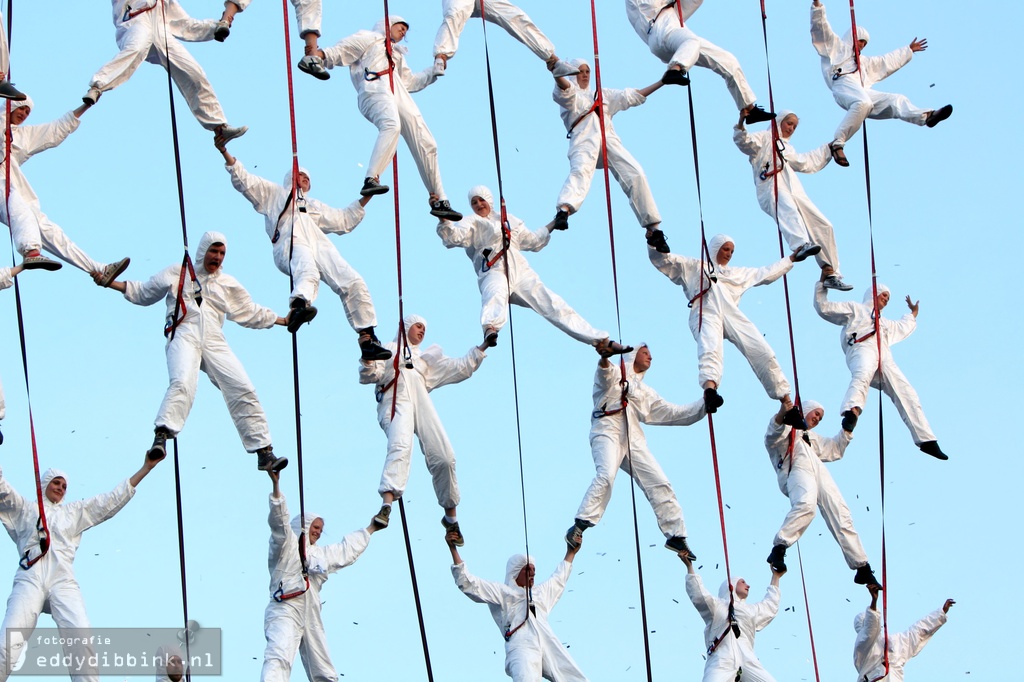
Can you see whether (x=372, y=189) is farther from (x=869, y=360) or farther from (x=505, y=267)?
(x=869, y=360)

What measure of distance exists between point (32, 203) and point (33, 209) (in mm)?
141

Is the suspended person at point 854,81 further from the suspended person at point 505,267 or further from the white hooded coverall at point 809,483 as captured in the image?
the suspended person at point 505,267

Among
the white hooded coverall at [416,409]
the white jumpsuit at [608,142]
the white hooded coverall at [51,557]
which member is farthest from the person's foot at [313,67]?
the white hooded coverall at [51,557]

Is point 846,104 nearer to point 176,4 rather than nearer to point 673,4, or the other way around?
point 673,4

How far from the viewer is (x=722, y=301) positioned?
59.6 feet

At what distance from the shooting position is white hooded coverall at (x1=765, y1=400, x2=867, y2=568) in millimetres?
18734

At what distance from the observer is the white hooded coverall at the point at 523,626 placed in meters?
16.9

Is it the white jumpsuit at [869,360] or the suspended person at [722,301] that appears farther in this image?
the white jumpsuit at [869,360]

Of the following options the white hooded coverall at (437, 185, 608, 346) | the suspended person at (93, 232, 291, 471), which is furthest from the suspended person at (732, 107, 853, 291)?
the suspended person at (93, 232, 291, 471)

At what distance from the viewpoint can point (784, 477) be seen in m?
19.0

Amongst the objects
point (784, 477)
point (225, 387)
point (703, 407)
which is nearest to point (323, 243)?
point (225, 387)

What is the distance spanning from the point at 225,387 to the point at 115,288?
1105 mm

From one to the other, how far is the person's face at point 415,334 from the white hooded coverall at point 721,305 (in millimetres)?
2565

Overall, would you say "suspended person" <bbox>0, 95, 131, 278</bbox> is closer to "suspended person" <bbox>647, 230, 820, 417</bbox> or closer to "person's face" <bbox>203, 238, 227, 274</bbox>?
"person's face" <bbox>203, 238, 227, 274</bbox>
